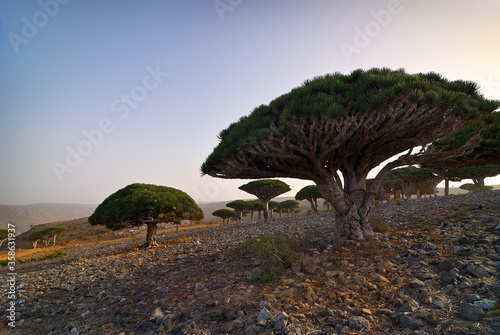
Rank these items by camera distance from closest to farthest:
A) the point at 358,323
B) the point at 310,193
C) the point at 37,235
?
the point at 358,323 < the point at 37,235 < the point at 310,193

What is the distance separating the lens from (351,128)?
6.80 meters

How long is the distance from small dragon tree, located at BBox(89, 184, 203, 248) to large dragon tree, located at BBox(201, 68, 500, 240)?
976 centimetres

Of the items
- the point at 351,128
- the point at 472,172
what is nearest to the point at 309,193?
the point at 472,172

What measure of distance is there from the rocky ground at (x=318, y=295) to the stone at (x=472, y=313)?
1 centimetres

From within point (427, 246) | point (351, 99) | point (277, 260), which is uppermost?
point (351, 99)

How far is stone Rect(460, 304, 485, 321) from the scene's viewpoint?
11.2 ft

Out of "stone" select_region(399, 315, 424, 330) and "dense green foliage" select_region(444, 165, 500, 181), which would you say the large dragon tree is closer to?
"stone" select_region(399, 315, 424, 330)

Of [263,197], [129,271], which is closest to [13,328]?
[129,271]

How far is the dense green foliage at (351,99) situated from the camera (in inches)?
253

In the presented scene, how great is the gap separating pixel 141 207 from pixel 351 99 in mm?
14546

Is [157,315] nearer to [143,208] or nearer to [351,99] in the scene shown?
[351,99]

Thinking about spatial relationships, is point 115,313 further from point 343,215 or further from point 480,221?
point 480,221

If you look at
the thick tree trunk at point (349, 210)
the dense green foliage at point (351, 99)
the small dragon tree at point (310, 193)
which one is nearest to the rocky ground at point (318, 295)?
the thick tree trunk at point (349, 210)

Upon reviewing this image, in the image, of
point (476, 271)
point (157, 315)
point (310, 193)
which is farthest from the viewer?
point (310, 193)
